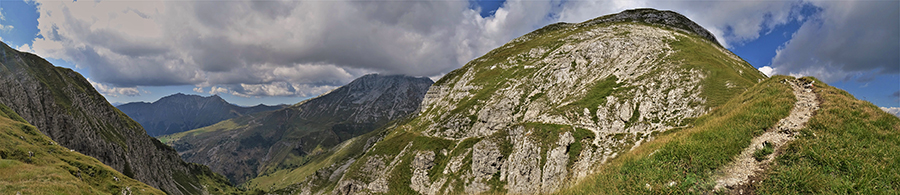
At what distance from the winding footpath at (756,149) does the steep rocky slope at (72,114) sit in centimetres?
19174

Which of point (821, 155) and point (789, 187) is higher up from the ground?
point (821, 155)

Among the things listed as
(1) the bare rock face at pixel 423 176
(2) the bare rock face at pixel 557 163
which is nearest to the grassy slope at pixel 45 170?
(1) the bare rock face at pixel 423 176

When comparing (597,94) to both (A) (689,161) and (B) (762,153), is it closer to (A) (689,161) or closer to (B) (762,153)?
(B) (762,153)

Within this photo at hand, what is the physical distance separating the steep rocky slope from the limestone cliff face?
10294cm

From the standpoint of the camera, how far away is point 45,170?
3691 cm

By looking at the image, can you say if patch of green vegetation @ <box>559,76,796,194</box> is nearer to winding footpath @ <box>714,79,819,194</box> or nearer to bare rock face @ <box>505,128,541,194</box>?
winding footpath @ <box>714,79,819,194</box>

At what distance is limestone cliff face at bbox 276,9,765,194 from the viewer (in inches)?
2085

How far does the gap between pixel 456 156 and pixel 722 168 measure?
249 ft

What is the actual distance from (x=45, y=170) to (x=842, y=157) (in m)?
75.5

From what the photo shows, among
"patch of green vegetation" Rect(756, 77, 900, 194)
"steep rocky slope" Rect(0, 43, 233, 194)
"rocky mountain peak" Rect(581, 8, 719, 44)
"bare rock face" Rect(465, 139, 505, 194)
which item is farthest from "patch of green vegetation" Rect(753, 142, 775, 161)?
"steep rocky slope" Rect(0, 43, 233, 194)

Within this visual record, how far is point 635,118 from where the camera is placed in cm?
5566

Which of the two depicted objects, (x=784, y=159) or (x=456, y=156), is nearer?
(x=784, y=159)

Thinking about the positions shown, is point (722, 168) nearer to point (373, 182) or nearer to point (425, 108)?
point (373, 182)

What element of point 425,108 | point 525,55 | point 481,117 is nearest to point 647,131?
point 481,117
